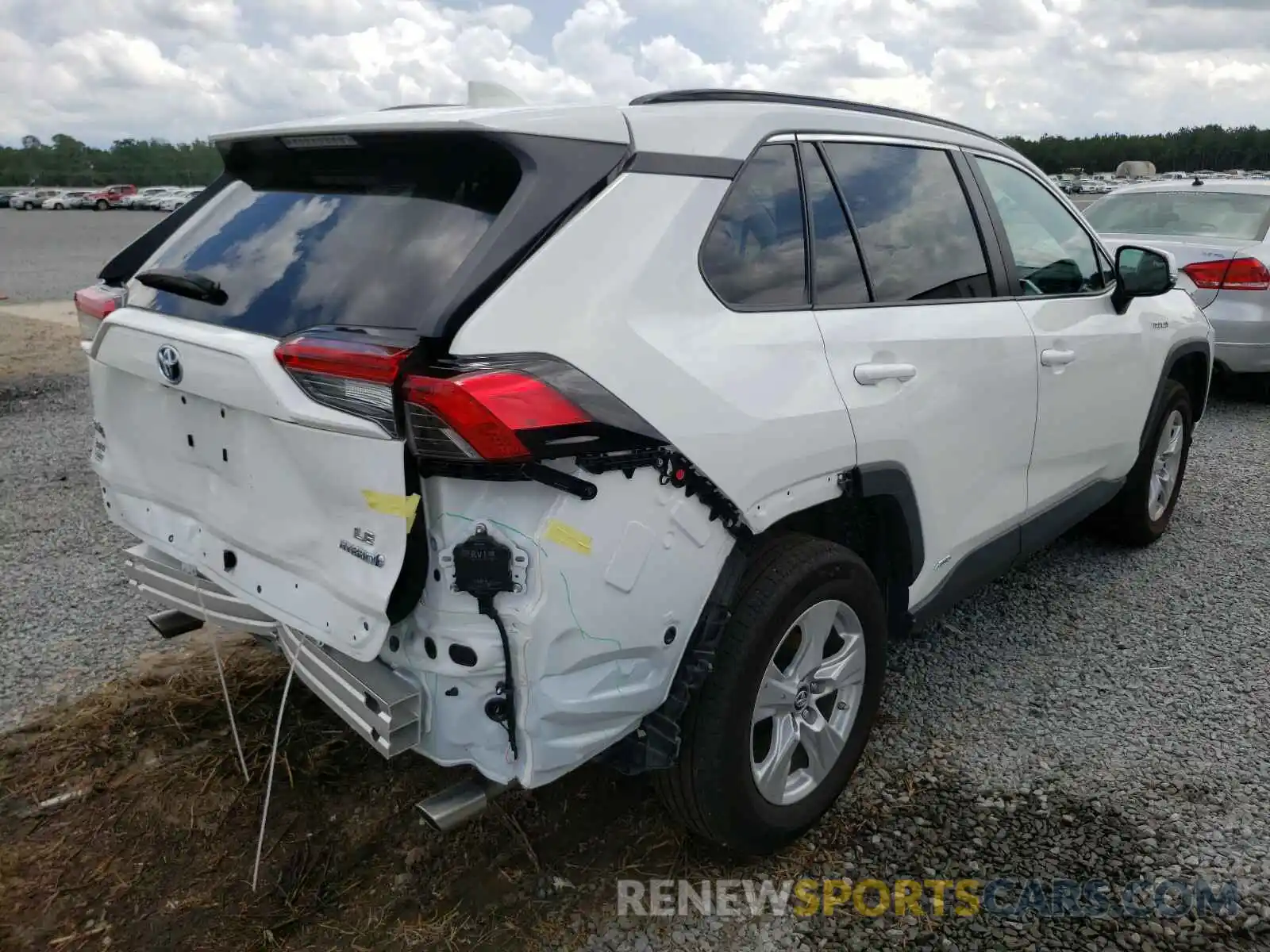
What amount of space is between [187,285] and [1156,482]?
4.53 meters

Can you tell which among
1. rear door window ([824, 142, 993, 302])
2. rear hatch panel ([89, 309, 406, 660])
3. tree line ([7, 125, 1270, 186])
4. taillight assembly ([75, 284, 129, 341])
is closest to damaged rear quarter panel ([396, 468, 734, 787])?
rear hatch panel ([89, 309, 406, 660])

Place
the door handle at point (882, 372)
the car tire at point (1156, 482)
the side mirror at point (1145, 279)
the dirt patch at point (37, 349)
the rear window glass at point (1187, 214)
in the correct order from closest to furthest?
1. the door handle at point (882, 372)
2. the side mirror at point (1145, 279)
3. the car tire at point (1156, 482)
4. the rear window glass at point (1187, 214)
5. the dirt patch at point (37, 349)

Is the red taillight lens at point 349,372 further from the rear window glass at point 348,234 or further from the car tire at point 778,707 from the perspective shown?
the car tire at point 778,707

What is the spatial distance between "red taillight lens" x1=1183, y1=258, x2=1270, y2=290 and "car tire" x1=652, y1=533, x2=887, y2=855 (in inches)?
243

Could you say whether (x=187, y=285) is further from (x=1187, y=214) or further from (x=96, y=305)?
(x=1187, y=214)

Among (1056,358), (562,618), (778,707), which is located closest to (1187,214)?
(1056,358)

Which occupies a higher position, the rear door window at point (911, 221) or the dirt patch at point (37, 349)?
the rear door window at point (911, 221)

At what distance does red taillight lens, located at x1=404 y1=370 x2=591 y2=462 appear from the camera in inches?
71.6

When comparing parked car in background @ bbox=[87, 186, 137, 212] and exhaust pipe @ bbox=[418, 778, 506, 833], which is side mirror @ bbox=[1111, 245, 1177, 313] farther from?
parked car in background @ bbox=[87, 186, 137, 212]

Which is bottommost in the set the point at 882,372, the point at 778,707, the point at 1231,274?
the point at 778,707

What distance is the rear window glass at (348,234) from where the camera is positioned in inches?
81.1

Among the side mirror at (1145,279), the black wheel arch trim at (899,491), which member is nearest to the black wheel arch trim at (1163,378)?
the side mirror at (1145,279)

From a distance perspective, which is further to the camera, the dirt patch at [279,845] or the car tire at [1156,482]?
the car tire at [1156,482]

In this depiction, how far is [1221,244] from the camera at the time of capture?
7430 millimetres
